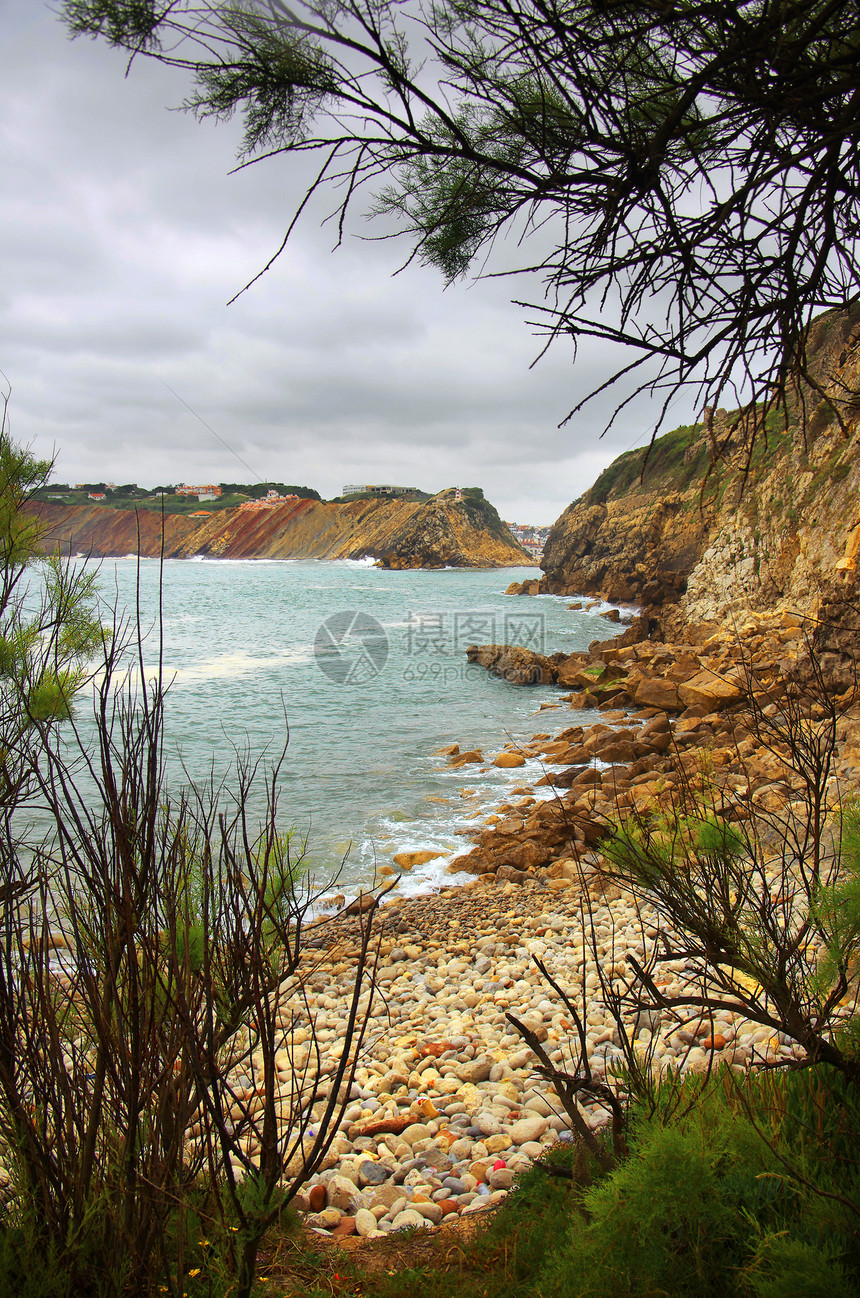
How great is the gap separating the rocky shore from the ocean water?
0.93 m

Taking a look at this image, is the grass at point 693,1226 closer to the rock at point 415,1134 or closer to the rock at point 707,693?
the rock at point 415,1134

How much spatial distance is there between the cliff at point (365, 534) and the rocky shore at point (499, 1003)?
279 ft

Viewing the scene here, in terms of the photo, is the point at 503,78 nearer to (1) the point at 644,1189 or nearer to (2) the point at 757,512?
(1) the point at 644,1189

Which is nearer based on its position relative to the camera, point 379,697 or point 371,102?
point 371,102

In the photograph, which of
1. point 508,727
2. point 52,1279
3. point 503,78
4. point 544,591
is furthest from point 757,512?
point 544,591

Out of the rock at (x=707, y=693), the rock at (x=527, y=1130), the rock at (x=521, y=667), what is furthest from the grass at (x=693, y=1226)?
the rock at (x=521, y=667)

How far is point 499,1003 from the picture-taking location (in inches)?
193

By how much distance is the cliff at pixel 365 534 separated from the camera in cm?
9181

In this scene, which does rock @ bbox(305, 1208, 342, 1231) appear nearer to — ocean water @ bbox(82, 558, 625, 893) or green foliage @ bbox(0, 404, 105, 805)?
ocean water @ bbox(82, 558, 625, 893)

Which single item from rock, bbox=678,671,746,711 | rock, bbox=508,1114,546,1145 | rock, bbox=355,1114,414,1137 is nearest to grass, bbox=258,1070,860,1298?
rock, bbox=508,1114,546,1145

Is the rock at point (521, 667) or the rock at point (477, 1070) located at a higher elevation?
the rock at point (521, 667)

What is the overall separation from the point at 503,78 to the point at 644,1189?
9.96ft

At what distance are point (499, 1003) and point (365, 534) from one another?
99916 millimetres

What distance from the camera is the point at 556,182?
1884mm
